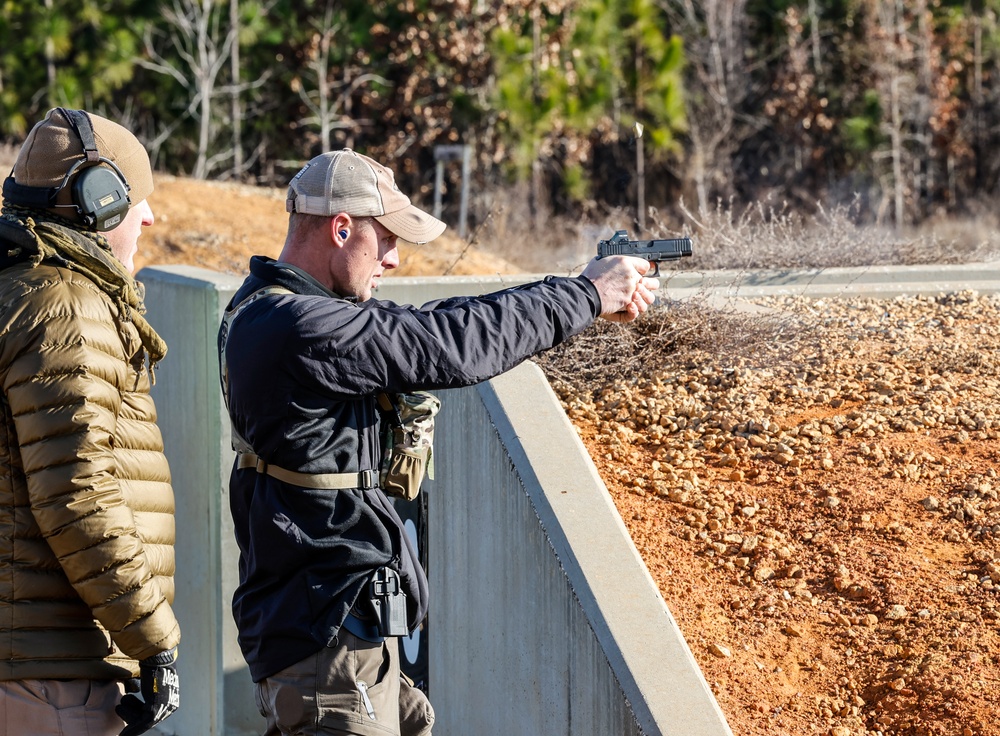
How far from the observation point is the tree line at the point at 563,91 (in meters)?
23.6

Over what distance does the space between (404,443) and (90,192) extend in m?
0.98

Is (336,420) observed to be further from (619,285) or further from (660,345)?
(660,345)

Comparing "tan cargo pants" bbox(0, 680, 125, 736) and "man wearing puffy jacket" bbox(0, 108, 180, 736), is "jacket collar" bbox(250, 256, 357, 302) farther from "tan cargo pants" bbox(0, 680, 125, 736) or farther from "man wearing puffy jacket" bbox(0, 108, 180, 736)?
"tan cargo pants" bbox(0, 680, 125, 736)

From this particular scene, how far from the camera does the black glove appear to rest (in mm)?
2893

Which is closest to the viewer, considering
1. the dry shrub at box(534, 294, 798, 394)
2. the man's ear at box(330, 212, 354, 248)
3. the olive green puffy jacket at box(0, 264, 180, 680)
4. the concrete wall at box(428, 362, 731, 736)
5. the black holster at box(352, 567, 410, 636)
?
the olive green puffy jacket at box(0, 264, 180, 680)

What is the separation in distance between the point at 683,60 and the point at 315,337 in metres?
23.7

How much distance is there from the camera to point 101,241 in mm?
3016

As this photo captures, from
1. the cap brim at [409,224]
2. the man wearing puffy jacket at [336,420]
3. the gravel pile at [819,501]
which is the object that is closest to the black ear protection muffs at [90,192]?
the man wearing puffy jacket at [336,420]

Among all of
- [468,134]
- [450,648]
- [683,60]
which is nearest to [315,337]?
[450,648]

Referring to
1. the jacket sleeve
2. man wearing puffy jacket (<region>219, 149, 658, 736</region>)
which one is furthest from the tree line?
the jacket sleeve

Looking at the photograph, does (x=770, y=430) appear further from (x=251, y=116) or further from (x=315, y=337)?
(x=251, y=116)

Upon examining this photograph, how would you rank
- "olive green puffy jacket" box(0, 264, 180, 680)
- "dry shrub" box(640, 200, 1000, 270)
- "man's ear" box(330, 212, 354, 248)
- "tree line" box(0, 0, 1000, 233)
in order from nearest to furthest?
"olive green puffy jacket" box(0, 264, 180, 680) < "man's ear" box(330, 212, 354, 248) < "dry shrub" box(640, 200, 1000, 270) < "tree line" box(0, 0, 1000, 233)

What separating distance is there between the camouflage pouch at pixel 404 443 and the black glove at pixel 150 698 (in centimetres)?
68

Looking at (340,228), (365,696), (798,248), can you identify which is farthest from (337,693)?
(798,248)
